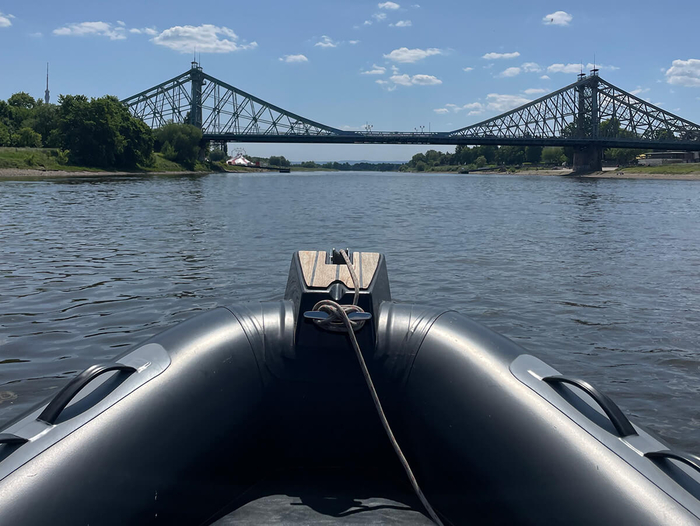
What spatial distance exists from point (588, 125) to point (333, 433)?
7894cm

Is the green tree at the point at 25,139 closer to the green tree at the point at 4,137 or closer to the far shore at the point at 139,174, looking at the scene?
the green tree at the point at 4,137

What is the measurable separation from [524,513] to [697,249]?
9270 millimetres

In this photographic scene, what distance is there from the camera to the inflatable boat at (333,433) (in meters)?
1.62

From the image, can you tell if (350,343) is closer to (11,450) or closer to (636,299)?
(11,450)

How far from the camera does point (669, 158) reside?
219ft

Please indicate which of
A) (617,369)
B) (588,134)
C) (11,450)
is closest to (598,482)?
(11,450)

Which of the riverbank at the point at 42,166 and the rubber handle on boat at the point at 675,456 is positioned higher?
the riverbank at the point at 42,166

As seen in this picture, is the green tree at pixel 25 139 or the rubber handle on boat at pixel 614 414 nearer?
the rubber handle on boat at pixel 614 414

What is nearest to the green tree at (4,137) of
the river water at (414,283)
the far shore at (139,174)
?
the far shore at (139,174)

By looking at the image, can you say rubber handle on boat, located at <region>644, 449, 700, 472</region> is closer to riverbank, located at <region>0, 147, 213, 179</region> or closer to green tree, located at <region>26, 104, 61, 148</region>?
riverbank, located at <region>0, 147, 213, 179</region>

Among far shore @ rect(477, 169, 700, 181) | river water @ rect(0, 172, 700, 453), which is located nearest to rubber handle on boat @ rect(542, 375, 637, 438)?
river water @ rect(0, 172, 700, 453)

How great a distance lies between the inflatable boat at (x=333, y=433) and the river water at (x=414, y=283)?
4.90ft

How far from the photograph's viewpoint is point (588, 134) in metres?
72.6

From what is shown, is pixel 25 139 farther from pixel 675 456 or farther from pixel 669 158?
pixel 669 158
